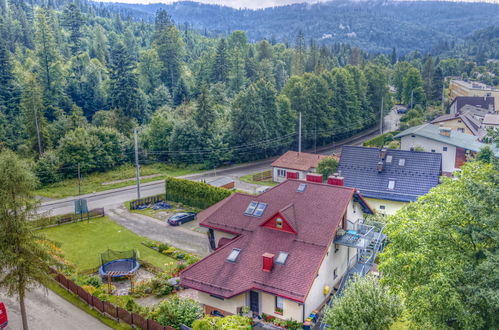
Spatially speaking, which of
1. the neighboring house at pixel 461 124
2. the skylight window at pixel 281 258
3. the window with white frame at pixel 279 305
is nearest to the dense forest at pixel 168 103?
the neighboring house at pixel 461 124

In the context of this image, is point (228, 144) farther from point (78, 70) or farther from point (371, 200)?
point (78, 70)

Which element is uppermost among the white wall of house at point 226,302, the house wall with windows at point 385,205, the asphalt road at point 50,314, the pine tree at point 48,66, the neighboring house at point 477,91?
the pine tree at point 48,66

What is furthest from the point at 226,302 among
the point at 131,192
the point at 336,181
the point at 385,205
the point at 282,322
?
the point at 131,192

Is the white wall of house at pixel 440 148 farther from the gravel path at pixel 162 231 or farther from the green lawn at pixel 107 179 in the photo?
the gravel path at pixel 162 231

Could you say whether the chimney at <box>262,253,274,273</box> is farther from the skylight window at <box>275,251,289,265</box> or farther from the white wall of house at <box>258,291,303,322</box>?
the white wall of house at <box>258,291,303,322</box>

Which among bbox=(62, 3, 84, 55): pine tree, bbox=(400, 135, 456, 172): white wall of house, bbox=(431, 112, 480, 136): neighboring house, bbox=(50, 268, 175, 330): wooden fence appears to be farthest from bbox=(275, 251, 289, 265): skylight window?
bbox=(62, 3, 84, 55): pine tree

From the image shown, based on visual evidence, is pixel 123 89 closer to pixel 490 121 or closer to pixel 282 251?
pixel 282 251

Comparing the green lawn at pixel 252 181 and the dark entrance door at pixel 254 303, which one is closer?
the dark entrance door at pixel 254 303
